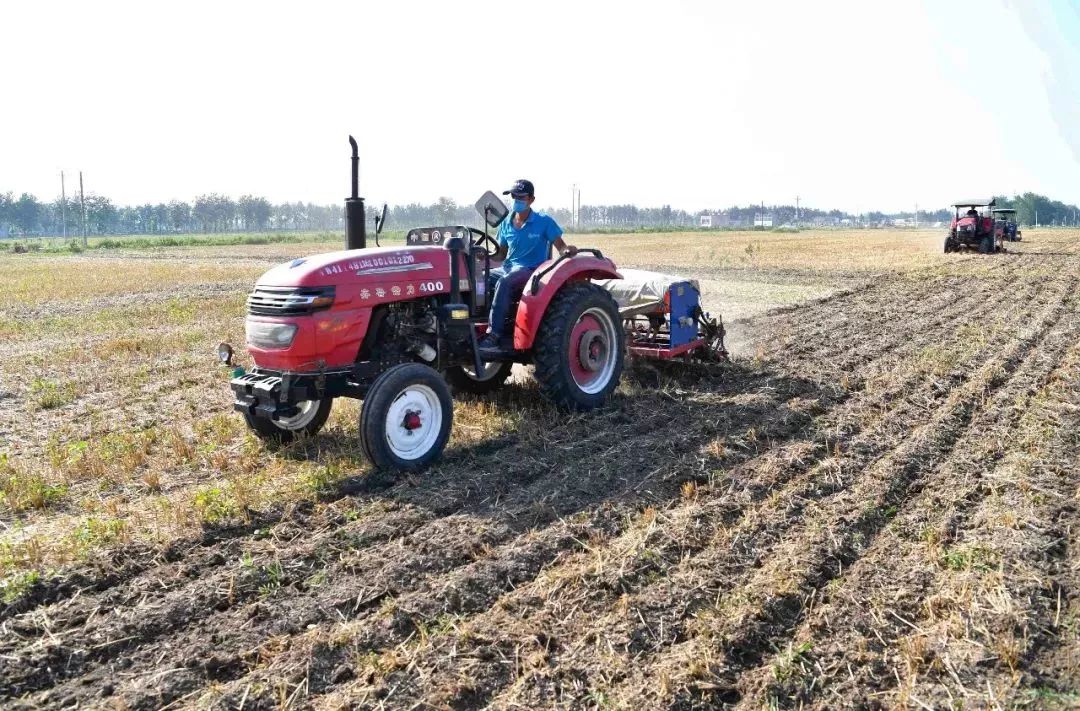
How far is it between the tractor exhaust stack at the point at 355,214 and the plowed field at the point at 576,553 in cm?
141

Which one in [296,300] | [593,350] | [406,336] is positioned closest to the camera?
[296,300]

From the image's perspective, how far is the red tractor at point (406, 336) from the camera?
198 inches

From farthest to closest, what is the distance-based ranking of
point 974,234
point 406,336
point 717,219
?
point 717,219
point 974,234
point 406,336

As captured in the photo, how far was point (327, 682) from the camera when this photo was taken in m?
3.00

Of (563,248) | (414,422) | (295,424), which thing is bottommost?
(295,424)

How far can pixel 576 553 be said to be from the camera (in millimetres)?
3998

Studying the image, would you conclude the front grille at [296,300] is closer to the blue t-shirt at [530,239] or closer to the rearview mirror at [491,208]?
the rearview mirror at [491,208]

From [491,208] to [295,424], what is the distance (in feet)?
7.17

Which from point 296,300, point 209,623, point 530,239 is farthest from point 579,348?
point 209,623

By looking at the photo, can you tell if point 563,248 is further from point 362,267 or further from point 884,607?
point 884,607

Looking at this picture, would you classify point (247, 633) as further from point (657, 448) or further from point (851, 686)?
point (657, 448)

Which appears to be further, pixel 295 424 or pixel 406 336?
pixel 295 424

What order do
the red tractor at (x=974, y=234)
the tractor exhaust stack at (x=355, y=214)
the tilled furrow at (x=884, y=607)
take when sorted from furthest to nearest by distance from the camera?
the red tractor at (x=974, y=234)
the tractor exhaust stack at (x=355, y=214)
the tilled furrow at (x=884, y=607)

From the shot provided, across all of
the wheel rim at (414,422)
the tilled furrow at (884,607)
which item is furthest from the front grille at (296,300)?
the tilled furrow at (884,607)
